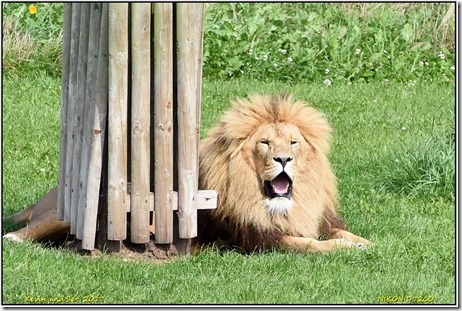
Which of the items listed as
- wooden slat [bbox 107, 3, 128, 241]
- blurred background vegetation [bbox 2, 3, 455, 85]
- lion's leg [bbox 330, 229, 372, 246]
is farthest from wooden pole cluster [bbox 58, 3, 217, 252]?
blurred background vegetation [bbox 2, 3, 455, 85]

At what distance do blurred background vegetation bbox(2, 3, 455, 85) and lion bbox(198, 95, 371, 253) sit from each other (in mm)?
4475

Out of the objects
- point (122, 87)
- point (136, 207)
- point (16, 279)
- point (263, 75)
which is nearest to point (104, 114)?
point (122, 87)

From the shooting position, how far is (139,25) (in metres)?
6.38

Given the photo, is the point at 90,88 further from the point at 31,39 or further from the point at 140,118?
the point at 31,39

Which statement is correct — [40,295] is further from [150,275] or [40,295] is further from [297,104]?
[297,104]

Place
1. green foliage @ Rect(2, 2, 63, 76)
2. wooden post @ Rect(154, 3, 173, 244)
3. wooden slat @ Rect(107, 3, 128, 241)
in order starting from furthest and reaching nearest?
green foliage @ Rect(2, 2, 63, 76)
wooden post @ Rect(154, 3, 173, 244)
wooden slat @ Rect(107, 3, 128, 241)

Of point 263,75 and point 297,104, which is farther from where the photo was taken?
point 263,75

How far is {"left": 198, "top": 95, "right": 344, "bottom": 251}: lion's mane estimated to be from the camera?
6.94m

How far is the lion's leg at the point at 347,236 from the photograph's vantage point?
23.2 feet

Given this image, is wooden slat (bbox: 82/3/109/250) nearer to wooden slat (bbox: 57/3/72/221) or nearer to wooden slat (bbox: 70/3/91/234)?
wooden slat (bbox: 70/3/91/234)

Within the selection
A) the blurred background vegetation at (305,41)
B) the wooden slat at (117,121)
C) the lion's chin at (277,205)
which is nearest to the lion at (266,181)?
the lion's chin at (277,205)

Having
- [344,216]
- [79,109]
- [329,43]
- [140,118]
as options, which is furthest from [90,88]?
[329,43]

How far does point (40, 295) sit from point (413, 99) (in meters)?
6.48

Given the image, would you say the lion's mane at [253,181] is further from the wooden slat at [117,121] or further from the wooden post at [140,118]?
the wooden slat at [117,121]
